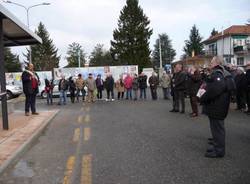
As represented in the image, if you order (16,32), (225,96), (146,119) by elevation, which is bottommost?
(146,119)

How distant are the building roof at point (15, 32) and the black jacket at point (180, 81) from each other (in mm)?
5125

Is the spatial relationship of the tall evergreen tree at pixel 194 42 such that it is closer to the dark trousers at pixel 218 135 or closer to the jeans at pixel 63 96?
the jeans at pixel 63 96

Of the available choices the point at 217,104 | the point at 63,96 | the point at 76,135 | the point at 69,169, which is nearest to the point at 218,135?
the point at 217,104

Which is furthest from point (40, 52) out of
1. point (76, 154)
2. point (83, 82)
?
point (76, 154)

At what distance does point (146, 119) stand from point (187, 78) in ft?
8.09

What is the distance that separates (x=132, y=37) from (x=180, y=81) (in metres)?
68.3

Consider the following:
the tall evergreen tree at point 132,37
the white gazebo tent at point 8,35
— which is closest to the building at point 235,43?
the tall evergreen tree at point 132,37

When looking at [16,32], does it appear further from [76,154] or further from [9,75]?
[9,75]

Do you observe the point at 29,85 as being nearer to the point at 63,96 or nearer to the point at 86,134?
the point at 86,134

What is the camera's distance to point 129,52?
3268 inches

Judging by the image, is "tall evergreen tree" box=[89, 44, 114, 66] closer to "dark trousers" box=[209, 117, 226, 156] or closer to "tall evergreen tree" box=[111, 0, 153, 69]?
"tall evergreen tree" box=[111, 0, 153, 69]

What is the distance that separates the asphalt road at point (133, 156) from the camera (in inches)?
251

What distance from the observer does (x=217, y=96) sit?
25.5 ft

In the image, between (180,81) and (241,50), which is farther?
(241,50)
